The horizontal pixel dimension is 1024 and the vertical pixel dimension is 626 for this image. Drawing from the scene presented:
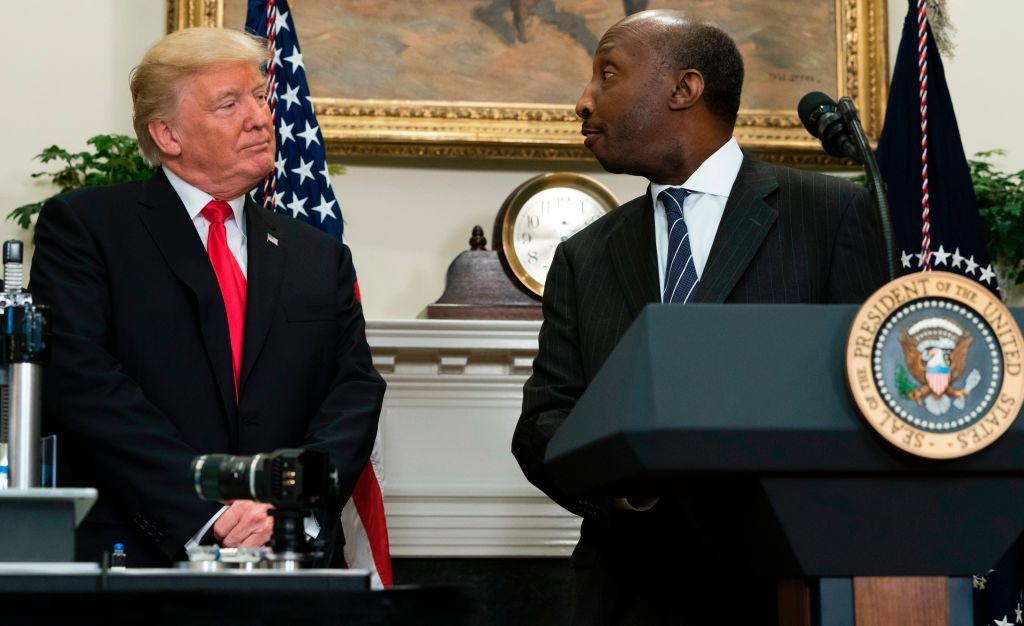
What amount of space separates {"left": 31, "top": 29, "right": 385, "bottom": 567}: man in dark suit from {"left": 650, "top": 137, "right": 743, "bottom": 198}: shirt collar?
776 millimetres

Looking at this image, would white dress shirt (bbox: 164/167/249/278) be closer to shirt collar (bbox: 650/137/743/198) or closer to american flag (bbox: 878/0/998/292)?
shirt collar (bbox: 650/137/743/198)

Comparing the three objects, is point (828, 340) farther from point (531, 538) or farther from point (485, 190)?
point (485, 190)

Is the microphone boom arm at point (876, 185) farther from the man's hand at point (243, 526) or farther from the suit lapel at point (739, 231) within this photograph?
the man's hand at point (243, 526)

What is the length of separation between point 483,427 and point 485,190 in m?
0.89

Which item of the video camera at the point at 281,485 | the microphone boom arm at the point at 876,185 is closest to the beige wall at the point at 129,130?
the microphone boom arm at the point at 876,185

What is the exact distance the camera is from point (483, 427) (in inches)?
189

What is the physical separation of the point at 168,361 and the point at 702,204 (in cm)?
107

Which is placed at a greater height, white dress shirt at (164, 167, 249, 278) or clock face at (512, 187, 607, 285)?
clock face at (512, 187, 607, 285)

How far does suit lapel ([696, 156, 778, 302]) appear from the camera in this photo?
7.91 ft

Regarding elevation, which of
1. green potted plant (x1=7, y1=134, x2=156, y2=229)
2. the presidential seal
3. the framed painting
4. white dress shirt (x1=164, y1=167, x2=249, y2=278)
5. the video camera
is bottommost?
the video camera

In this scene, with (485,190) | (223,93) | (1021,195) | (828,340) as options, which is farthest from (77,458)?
(1021,195)

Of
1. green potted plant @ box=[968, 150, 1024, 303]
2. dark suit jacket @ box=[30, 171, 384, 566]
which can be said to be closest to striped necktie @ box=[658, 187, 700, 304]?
dark suit jacket @ box=[30, 171, 384, 566]

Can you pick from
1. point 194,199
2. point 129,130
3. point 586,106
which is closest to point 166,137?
point 194,199

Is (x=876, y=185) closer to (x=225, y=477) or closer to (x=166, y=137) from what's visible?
(x=225, y=477)
